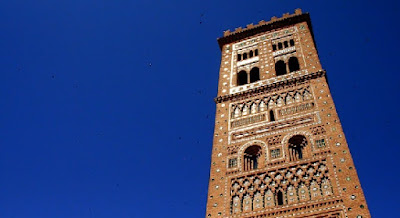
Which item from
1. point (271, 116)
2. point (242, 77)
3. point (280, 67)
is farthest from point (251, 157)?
point (280, 67)

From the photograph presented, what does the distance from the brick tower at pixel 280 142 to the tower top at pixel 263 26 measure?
80cm

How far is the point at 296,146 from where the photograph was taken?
1398 cm

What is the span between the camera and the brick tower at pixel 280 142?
11945 millimetres

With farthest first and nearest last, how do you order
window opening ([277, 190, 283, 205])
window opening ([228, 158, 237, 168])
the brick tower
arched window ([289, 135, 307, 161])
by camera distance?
window opening ([228, 158, 237, 168])
arched window ([289, 135, 307, 161])
window opening ([277, 190, 283, 205])
the brick tower

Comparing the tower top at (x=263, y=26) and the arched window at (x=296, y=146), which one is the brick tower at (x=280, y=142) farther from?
the tower top at (x=263, y=26)

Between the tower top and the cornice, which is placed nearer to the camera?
the cornice

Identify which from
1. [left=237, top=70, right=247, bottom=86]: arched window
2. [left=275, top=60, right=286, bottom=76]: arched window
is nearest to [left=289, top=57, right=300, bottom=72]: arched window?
[left=275, top=60, right=286, bottom=76]: arched window

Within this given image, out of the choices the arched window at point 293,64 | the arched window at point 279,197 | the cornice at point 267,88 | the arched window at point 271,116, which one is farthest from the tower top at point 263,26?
→ the arched window at point 279,197

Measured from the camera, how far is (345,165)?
12.3 m

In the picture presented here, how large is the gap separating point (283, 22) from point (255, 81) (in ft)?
14.6

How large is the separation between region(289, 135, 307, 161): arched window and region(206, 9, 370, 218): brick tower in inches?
1.3

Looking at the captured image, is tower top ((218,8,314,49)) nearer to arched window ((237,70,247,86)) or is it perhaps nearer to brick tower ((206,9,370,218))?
brick tower ((206,9,370,218))

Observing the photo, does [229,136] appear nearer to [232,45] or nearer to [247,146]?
[247,146]

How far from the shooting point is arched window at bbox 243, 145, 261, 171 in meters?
13.9
